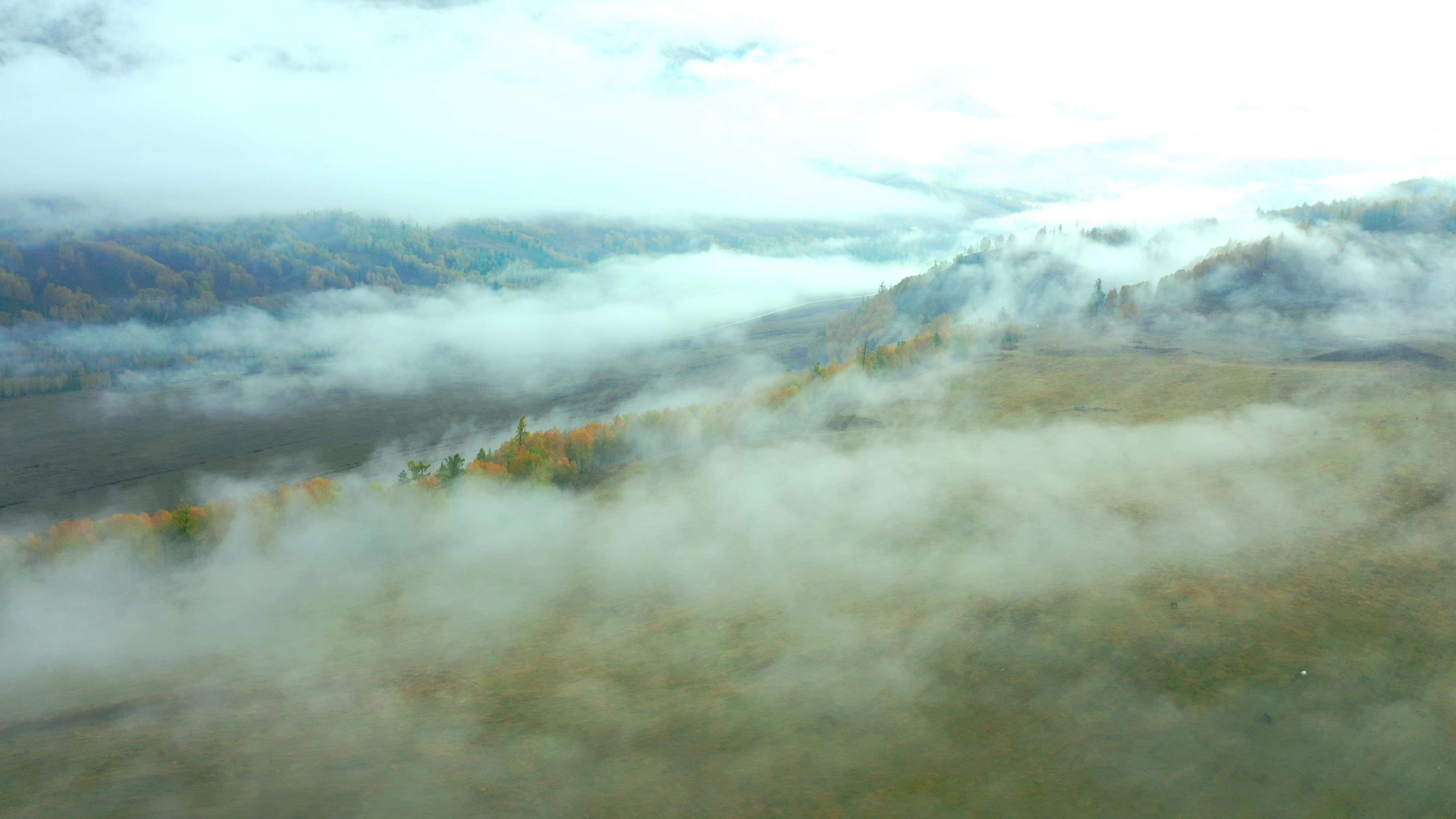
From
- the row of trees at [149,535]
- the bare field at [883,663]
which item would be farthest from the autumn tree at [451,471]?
the row of trees at [149,535]

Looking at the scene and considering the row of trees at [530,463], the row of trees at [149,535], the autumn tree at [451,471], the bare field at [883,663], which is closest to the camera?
the bare field at [883,663]

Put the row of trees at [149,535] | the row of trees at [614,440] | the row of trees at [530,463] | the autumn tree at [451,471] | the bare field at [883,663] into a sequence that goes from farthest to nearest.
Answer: the row of trees at [614,440], the autumn tree at [451,471], the row of trees at [530,463], the row of trees at [149,535], the bare field at [883,663]

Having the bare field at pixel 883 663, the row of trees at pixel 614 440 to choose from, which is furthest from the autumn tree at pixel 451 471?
the bare field at pixel 883 663

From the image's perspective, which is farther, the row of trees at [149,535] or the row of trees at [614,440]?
the row of trees at [614,440]

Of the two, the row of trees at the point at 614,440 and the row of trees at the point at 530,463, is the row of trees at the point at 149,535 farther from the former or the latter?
the row of trees at the point at 614,440

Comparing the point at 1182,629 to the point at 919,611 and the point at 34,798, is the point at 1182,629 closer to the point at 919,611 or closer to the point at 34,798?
the point at 919,611

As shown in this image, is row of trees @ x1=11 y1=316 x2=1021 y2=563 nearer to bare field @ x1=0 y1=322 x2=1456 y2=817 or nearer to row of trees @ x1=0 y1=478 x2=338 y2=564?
row of trees @ x1=0 y1=478 x2=338 y2=564

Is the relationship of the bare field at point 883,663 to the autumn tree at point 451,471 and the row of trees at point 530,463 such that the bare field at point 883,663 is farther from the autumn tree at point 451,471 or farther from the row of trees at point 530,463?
the autumn tree at point 451,471

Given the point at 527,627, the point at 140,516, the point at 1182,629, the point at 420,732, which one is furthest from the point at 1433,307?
the point at 140,516

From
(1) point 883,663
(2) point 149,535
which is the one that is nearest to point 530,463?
(2) point 149,535

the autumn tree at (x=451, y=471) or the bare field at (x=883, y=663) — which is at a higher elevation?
the autumn tree at (x=451, y=471)

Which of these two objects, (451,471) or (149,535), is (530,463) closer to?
(451,471)
